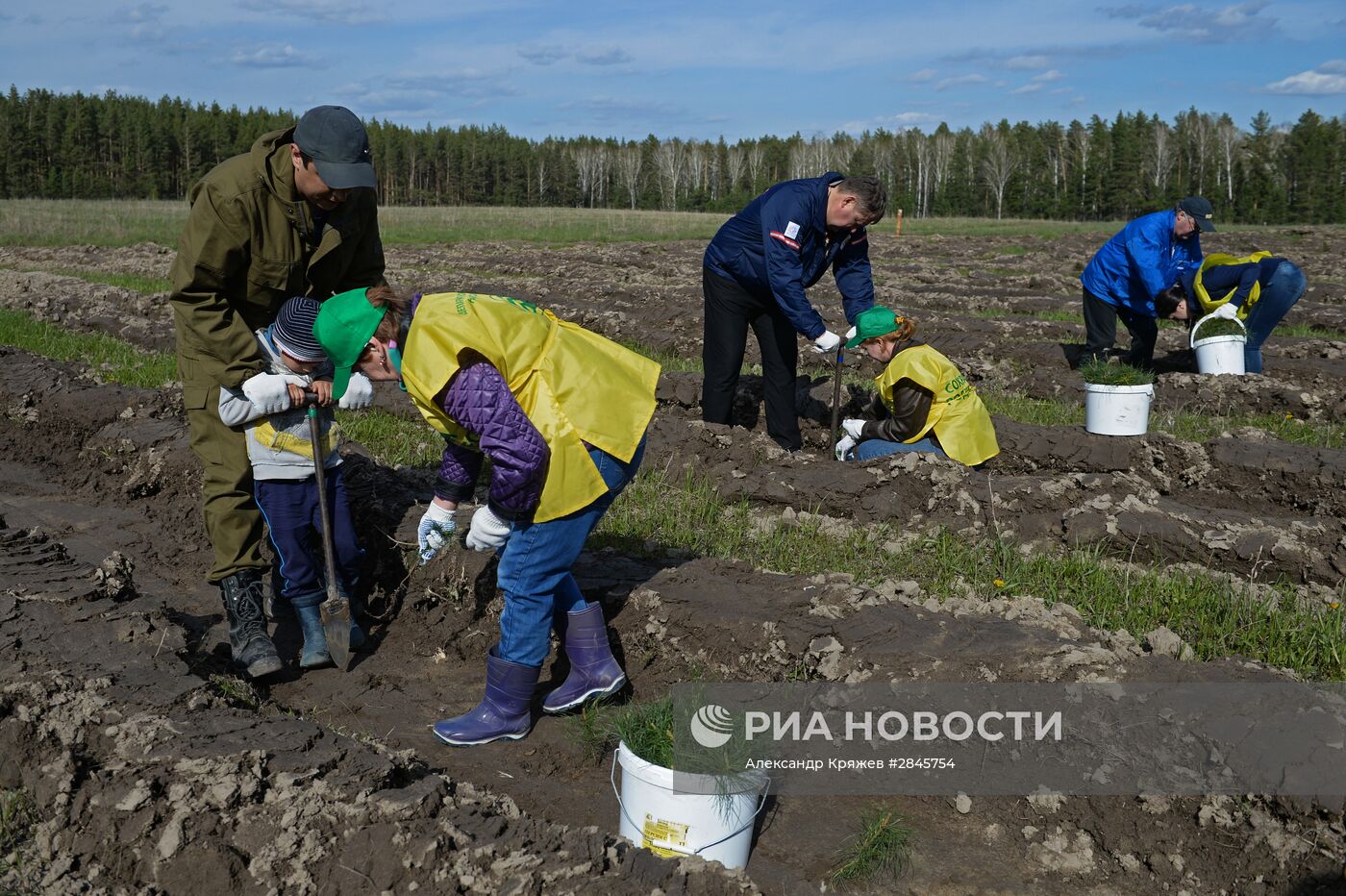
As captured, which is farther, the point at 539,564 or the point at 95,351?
the point at 95,351

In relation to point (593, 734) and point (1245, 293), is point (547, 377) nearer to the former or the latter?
point (593, 734)

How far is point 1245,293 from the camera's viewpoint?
30.2 feet

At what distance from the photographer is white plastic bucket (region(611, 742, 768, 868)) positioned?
2.72 meters

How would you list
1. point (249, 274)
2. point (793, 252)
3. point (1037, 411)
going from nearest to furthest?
point (249, 274)
point (793, 252)
point (1037, 411)

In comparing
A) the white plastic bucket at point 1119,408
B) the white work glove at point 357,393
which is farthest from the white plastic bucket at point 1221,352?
the white work glove at point 357,393

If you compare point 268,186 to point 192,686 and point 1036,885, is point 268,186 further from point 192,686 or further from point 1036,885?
point 1036,885

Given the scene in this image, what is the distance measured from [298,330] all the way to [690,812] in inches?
88.9

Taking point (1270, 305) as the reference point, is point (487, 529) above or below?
below

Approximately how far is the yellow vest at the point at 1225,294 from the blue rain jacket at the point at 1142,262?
165mm

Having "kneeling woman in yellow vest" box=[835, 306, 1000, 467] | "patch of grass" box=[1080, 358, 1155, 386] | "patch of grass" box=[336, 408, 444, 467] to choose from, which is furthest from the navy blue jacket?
"patch of grass" box=[336, 408, 444, 467]

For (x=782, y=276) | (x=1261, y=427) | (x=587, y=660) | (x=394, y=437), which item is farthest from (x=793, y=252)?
(x=1261, y=427)

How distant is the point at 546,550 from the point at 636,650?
→ 1.05 meters

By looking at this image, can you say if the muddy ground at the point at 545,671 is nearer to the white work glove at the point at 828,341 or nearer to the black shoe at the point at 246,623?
the black shoe at the point at 246,623

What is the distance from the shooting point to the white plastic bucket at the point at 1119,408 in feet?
22.6
